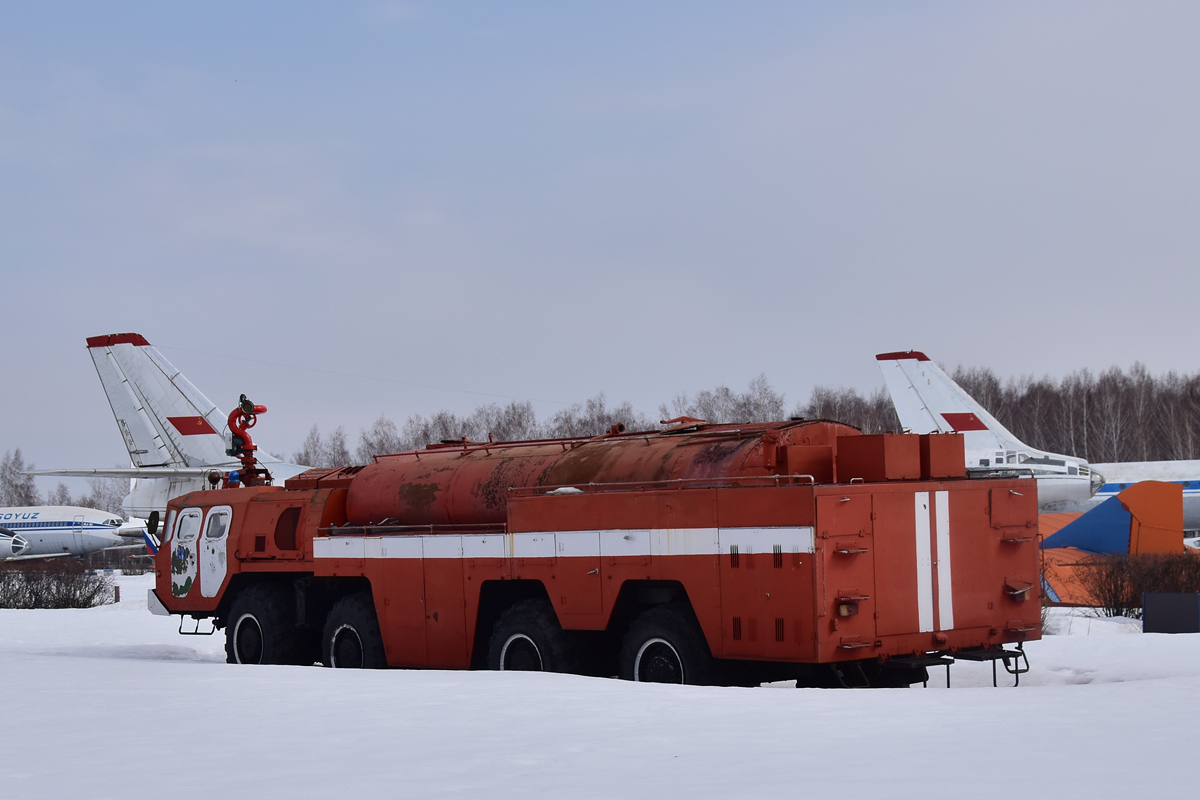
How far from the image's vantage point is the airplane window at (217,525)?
644 inches

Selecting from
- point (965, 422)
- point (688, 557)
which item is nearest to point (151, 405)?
point (688, 557)

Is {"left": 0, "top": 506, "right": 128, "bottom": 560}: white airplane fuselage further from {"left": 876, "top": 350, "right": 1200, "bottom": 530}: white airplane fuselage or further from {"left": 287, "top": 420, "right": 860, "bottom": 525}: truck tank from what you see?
{"left": 287, "top": 420, "right": 860, "bottom": 525}: truck tank

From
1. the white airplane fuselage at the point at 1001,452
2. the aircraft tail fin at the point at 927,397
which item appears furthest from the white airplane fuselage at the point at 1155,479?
the aircraft tail fin at the point at 927,397

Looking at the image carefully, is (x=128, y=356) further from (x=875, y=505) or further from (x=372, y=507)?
(x=875, y=505)

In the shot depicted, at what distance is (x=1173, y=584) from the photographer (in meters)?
23.9

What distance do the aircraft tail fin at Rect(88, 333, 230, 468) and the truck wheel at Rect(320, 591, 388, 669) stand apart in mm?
21859

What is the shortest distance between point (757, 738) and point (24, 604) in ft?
92.5

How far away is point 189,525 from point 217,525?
60 cm

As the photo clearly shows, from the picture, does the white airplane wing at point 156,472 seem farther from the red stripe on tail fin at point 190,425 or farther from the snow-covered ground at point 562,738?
the snow-covered ground at point 562,738

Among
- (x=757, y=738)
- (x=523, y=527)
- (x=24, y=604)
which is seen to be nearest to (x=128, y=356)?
(x=24, y=604)

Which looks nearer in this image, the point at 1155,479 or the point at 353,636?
the point at 353,636

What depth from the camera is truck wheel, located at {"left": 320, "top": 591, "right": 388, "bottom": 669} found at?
46.7ft

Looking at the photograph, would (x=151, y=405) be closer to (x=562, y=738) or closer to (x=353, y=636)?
(x=353, y=636)

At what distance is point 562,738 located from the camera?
7.87m
